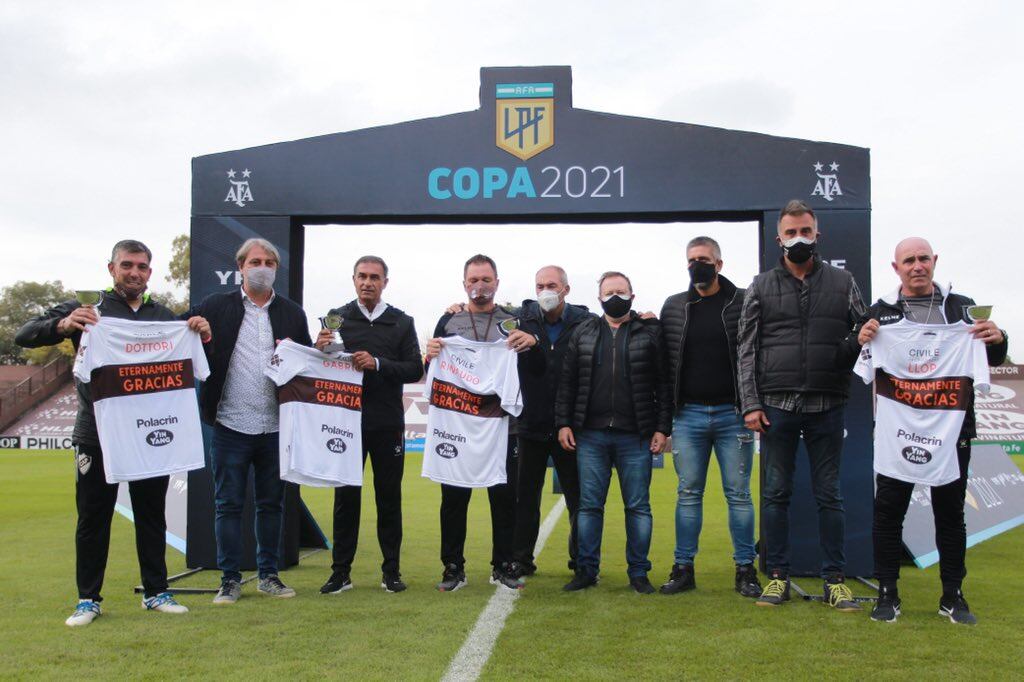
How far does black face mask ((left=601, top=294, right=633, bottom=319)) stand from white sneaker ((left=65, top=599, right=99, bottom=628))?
3.48 metres

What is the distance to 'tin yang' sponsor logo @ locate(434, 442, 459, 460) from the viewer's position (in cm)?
539

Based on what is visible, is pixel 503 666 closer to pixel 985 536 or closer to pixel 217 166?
pixel 217 166

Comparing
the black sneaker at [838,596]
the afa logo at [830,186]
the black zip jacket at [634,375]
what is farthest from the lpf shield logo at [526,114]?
the black sneaker at [838,596]

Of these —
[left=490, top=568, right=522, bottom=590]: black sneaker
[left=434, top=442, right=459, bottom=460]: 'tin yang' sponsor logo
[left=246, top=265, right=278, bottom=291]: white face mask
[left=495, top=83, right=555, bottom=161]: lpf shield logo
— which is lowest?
[left=490, top=568, right=522, bottom=590]: black sneaker

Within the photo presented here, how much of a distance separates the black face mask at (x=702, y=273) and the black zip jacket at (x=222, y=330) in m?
2.58

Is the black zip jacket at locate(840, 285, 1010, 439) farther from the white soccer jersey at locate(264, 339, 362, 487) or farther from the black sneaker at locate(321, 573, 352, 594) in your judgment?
the black sneaker at locate(321, 573, 352, 594)

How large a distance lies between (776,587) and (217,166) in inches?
200

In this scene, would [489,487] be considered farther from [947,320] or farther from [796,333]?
[947,320]

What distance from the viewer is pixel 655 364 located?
5.33m

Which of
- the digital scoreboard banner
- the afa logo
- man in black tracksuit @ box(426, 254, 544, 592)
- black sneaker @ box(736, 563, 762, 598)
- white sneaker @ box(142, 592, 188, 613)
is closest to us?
white sneaker @ box(142, 592, 188, 613)

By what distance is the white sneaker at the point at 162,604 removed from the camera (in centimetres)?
482

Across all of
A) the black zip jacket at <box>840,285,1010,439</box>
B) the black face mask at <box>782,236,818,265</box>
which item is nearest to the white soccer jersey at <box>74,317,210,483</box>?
the black face mask at <box>782,236,818,265</box>

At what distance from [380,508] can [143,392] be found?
5.36 ft

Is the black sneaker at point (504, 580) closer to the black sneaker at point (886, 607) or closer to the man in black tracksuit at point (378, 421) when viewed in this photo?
the man in black tracksuit at point (378, 421)
